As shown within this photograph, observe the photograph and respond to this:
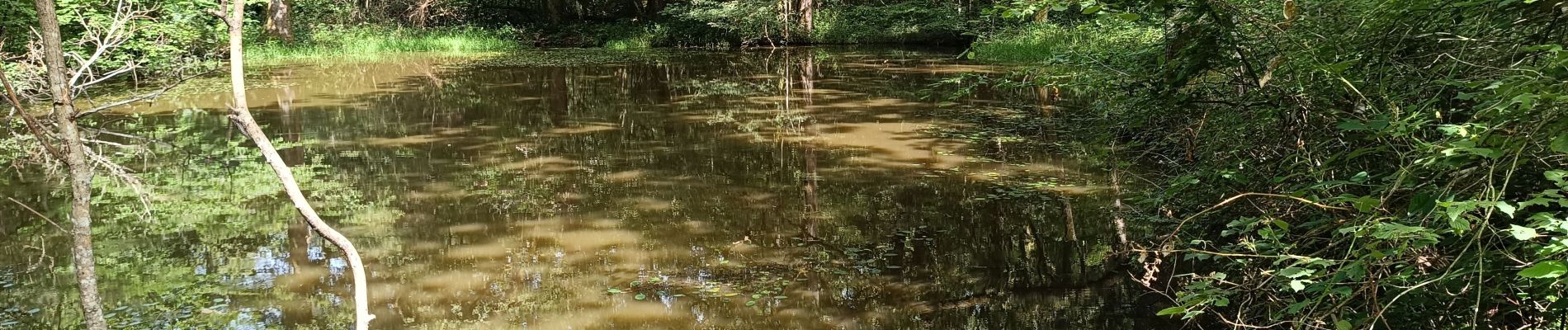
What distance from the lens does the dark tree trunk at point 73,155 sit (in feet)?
10.4

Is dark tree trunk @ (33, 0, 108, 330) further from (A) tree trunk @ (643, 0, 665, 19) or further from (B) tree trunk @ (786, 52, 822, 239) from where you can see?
(A) tree trunk @ (643, 0, 665, 19)

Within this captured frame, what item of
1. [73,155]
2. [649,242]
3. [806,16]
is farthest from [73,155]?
[806,16]

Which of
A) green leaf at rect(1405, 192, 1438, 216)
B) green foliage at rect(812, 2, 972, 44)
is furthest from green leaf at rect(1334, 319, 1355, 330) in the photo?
green foliage at rect(812, 2, 972, 44)

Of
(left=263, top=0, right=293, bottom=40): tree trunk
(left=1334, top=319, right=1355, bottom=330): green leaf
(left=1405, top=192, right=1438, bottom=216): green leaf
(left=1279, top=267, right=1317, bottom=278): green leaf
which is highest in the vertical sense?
(left=263, top=0, right=293, bottom=40): tree trunk

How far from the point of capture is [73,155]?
3.27 meters

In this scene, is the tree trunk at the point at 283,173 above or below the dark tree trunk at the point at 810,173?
above

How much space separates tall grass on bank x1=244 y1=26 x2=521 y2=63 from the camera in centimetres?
2047

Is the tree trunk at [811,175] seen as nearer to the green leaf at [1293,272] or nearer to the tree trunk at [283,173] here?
the green leaf at [1293,272]

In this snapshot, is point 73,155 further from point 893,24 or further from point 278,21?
point 893,24

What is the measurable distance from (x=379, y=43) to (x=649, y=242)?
66.3 feet

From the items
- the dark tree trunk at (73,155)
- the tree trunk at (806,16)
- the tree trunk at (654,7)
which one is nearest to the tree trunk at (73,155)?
the dark tree trunk at (73,155)

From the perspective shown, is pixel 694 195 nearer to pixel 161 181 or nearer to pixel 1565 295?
pixel 161 181

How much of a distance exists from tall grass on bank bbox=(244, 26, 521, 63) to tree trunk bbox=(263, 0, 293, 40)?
0.37m

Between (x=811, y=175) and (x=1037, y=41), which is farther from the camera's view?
(x=1037, y=41)
